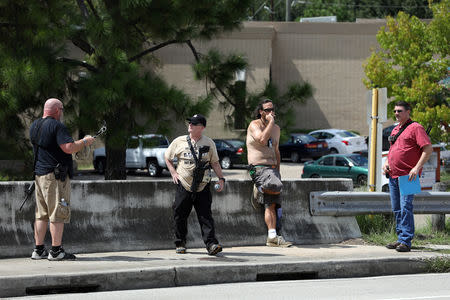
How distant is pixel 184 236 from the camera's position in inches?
347

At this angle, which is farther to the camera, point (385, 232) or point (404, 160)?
point (385, 232)

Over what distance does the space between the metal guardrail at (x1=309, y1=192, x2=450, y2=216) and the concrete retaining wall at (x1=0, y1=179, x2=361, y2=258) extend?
13 centimetres

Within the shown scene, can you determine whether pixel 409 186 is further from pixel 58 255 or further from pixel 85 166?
pixel 85 166

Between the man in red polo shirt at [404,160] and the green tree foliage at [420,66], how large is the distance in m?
15.9

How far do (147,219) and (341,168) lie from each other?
1635 centimetres

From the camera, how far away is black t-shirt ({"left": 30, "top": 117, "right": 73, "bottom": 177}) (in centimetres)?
788

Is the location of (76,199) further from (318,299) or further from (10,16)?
(10,16)

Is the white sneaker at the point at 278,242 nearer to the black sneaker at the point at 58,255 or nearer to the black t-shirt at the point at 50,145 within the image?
the black sneaker at the point at 58,255

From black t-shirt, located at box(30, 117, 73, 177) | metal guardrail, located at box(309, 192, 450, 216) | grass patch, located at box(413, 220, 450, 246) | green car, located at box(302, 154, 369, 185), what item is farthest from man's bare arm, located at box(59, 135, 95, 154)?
green car, located at box(302, 154, 369, 185)

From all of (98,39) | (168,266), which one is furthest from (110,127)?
(168,266)

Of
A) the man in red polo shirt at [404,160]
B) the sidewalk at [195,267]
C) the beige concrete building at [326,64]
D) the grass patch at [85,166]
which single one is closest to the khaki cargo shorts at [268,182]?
the sidewalk at [195,267]

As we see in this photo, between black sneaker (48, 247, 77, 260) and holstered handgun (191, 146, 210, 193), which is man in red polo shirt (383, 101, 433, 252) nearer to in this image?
holstered handgun (191, 146, 210, 193)

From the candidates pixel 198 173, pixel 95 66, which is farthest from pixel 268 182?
pixel 95 66

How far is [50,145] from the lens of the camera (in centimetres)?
793
